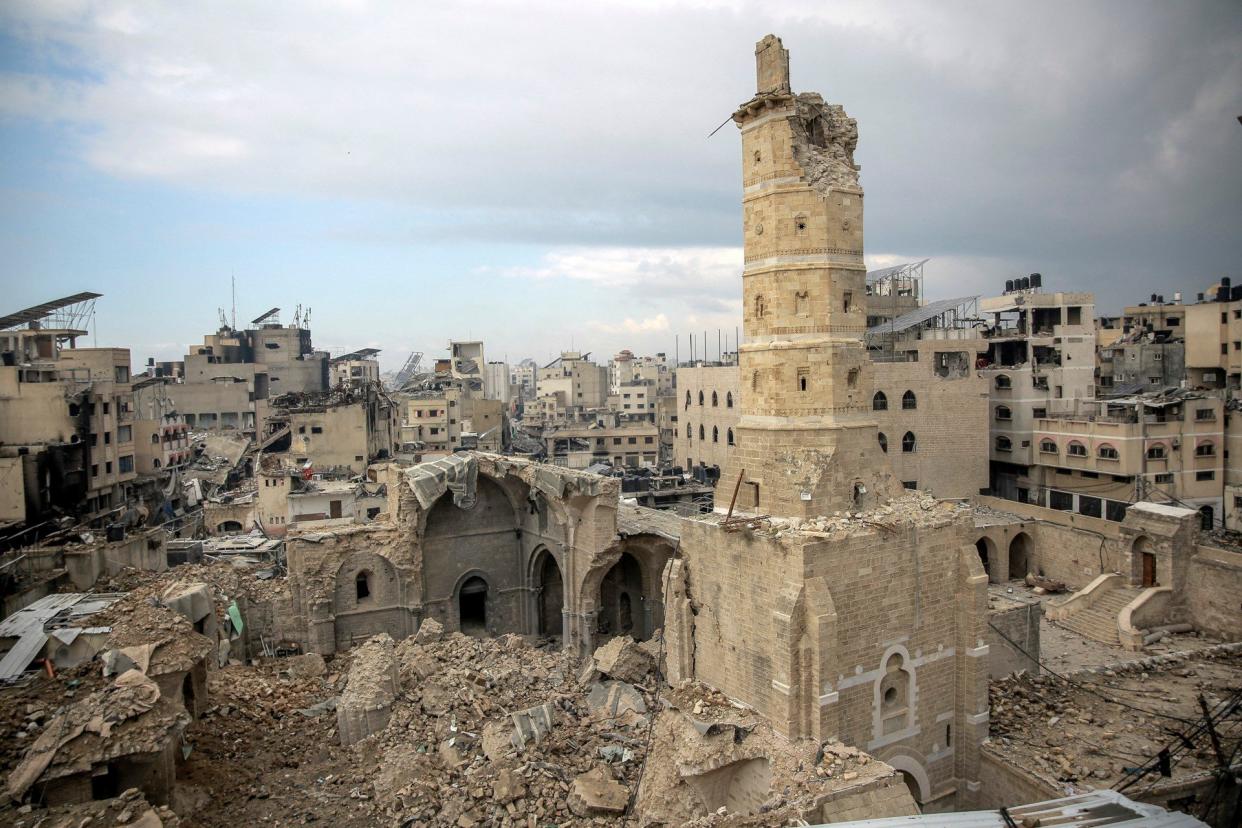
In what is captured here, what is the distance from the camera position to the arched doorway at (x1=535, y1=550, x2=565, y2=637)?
29.4 metres

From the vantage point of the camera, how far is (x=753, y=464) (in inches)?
687

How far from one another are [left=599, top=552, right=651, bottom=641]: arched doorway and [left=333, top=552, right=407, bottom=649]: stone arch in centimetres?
641

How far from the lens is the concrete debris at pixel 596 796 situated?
51.7 ft

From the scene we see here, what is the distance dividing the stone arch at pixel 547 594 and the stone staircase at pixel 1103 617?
1585 centimetres

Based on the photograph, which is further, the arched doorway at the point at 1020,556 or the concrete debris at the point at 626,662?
the arched doorway at the point at 1020,556

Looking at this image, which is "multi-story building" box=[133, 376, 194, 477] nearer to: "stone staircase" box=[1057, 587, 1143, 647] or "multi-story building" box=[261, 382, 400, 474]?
"multi-story building" box=[261, 382, 400, 474]

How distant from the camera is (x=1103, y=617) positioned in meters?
25.5

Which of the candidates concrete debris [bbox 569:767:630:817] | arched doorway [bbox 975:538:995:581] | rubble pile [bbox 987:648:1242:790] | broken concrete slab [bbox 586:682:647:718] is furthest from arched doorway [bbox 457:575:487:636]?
arched doorway [bbox 975:538:995:581]

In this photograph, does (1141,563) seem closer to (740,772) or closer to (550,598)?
(740,772)

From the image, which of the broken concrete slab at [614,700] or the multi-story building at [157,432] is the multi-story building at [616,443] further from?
the broken concrete slab at [614,700]

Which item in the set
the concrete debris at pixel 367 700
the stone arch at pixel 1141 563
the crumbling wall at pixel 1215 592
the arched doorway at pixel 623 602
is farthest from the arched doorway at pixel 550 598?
the crumbling wall at pixel 1215 592

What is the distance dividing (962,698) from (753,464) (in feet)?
20.6

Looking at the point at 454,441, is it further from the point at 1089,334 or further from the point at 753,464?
the point at 753,464

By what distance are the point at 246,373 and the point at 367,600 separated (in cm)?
4651
